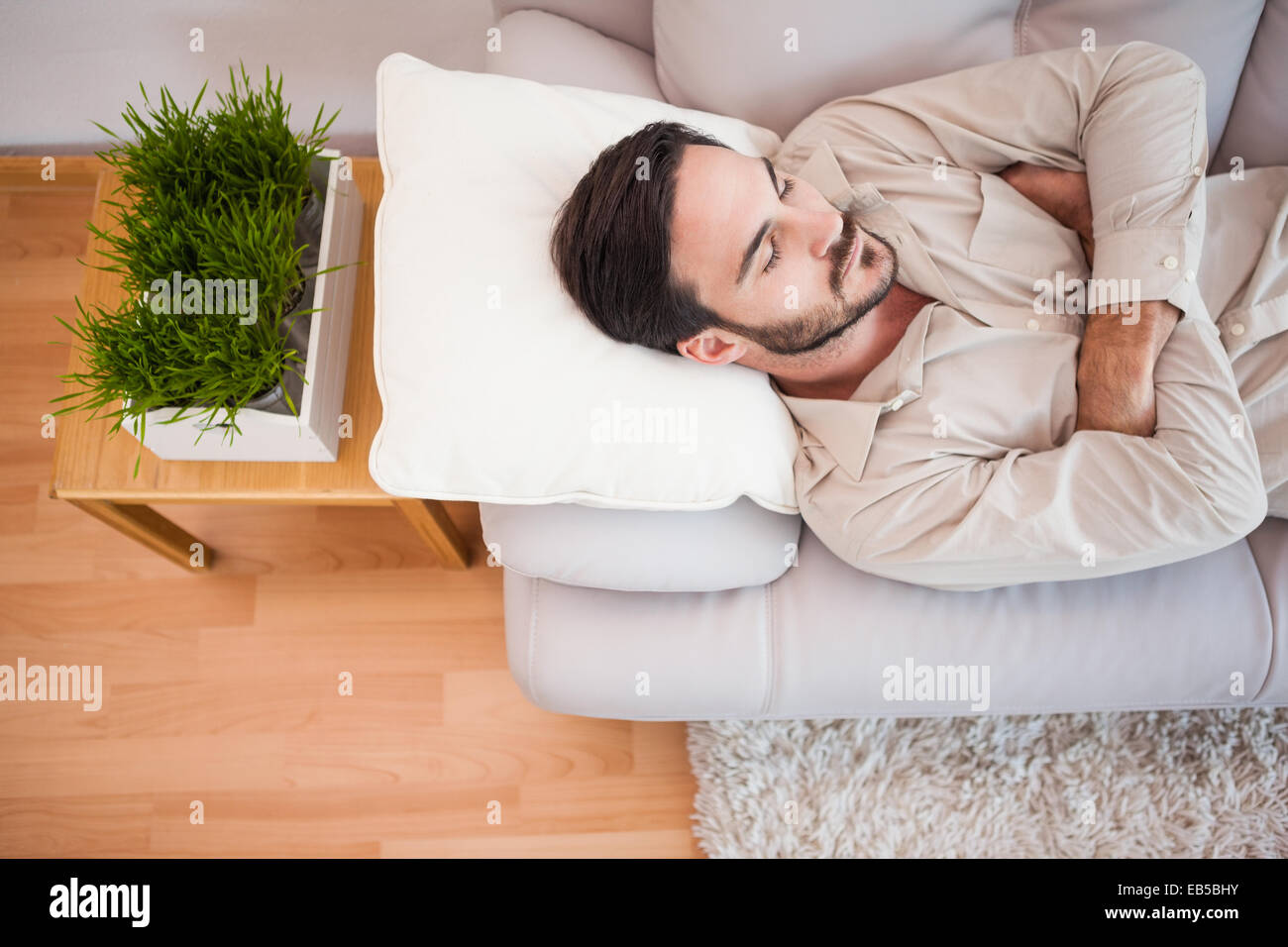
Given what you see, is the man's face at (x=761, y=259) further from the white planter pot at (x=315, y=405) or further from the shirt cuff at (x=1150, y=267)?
the white planter pot at (x=315, y=405)

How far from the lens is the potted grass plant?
1.04 meters

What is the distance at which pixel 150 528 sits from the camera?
1.46 m

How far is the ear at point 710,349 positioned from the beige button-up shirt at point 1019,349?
0.47 ft

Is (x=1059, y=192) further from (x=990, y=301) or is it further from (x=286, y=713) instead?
(x=286, y=713)

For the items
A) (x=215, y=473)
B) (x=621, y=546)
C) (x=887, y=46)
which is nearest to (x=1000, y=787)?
(x=621, y=546)

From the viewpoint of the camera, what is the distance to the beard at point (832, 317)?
117 cm

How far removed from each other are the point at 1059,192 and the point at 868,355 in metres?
0.41

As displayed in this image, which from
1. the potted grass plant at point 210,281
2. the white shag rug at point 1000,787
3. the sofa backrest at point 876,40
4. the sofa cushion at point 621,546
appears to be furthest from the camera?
the white shag rug at point 1000,787

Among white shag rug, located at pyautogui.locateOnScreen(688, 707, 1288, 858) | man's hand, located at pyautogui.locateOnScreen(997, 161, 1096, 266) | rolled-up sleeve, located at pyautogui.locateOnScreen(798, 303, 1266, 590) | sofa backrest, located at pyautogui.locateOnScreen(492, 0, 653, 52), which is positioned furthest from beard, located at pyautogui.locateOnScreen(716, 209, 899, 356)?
white shag rug, located at pyautogui.locateOnScreen(688, 707, 1288, 858)

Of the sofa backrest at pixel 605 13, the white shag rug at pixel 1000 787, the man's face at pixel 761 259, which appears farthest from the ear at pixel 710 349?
the white shag rug at pixel 1000 787

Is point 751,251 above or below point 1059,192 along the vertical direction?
below

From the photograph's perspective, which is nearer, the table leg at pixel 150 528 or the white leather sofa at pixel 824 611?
the white leather sofa at pixel 824 611
